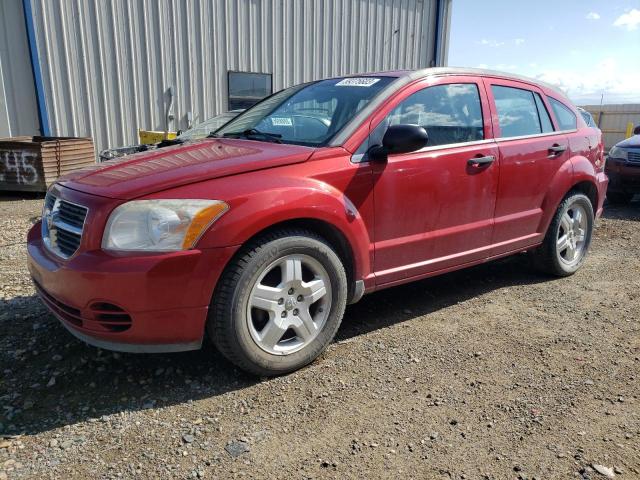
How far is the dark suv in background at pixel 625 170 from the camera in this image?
7.67 m

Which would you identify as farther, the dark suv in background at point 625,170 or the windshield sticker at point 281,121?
the dark suv in background at point 625,170

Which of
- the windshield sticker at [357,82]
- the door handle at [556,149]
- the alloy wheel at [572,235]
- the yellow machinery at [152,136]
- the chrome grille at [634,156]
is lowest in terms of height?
the alloy wheel at [572,235]

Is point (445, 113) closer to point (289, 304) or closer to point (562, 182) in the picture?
point (562, 182)

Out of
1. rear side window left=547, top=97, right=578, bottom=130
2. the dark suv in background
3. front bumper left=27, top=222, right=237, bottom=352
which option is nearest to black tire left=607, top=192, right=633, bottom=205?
the dark suv in background

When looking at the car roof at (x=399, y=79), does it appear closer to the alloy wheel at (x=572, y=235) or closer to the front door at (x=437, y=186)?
the front door at (x=437, y=186)

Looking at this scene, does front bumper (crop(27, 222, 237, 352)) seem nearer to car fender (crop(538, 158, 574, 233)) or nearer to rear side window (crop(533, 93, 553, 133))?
car fender (crop(538, 158, 574, 233))

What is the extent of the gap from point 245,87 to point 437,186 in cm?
813

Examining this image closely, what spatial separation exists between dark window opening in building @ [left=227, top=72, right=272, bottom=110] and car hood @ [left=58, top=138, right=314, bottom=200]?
763 cm

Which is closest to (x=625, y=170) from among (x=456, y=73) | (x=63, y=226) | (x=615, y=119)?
(x=456, y=73)

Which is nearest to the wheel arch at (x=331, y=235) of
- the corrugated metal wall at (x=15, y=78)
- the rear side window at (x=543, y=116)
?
the rear side window at (x=543, y=116)

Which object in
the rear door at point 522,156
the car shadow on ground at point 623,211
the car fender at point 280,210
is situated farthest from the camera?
the car shadow on ground at point 623,211

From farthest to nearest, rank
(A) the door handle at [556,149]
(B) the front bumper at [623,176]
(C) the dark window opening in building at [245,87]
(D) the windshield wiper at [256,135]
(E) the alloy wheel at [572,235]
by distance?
(C) the dark window opening in building at [245,87] → (B) the front bumper at [623,176] → (E) the alloy wheel at [572,235] → (A) the door handle at [556,149] → (D) the windshield wiper at [256,135]

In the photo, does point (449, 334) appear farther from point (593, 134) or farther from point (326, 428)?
point (593, 134)

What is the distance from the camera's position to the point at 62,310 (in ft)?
8.57
